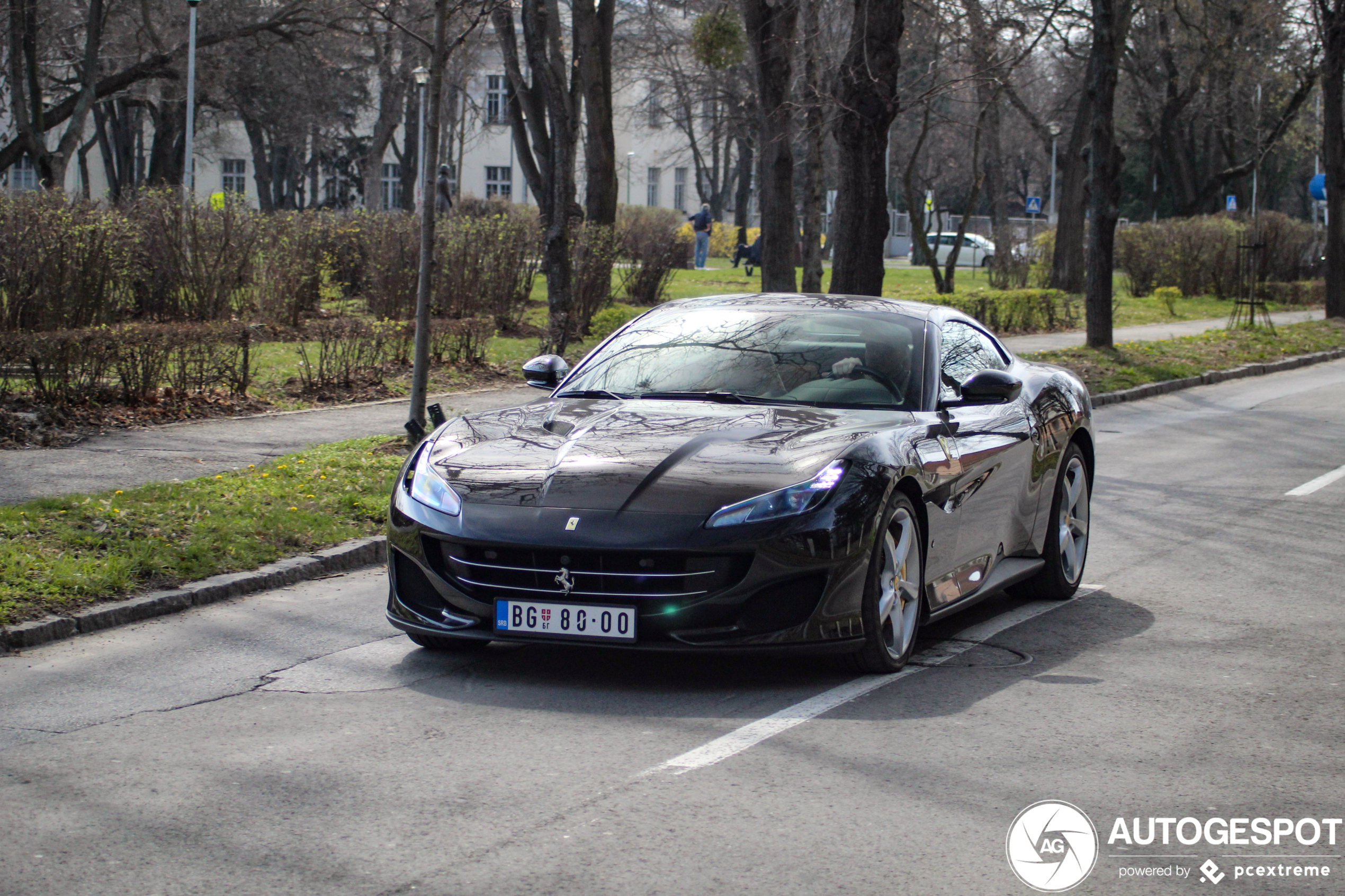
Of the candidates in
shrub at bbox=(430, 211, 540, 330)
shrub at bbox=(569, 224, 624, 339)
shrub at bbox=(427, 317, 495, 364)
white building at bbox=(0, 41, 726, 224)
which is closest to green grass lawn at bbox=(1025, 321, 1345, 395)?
shrub at bbox=(569, 224, 624, 339)

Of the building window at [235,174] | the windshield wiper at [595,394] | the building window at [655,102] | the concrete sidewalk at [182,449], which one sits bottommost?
the concrete sidewalk at [182,449]

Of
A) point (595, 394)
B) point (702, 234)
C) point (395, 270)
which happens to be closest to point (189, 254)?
point (395, 270)

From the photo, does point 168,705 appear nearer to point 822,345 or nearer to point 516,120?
point 822,345

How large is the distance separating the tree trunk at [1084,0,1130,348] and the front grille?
18455 millimetres

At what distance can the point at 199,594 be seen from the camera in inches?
302

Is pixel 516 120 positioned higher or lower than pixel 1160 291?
higher

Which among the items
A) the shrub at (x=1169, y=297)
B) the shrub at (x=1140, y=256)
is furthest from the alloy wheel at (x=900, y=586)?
the shrub at (x=1140, y=256)

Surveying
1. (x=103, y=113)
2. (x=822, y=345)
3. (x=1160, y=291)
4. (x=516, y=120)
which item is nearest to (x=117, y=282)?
(x=822, y=345)

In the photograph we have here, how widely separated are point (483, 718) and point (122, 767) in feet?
3.91

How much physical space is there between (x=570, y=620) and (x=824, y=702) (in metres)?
0.96

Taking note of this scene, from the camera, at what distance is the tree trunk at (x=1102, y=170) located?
2316 centimetres

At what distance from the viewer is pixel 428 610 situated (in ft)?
20.1

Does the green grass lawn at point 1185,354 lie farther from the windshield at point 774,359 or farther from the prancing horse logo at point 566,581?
the prancing horse logo at point 566,581

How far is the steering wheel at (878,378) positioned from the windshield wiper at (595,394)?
3.02ft
